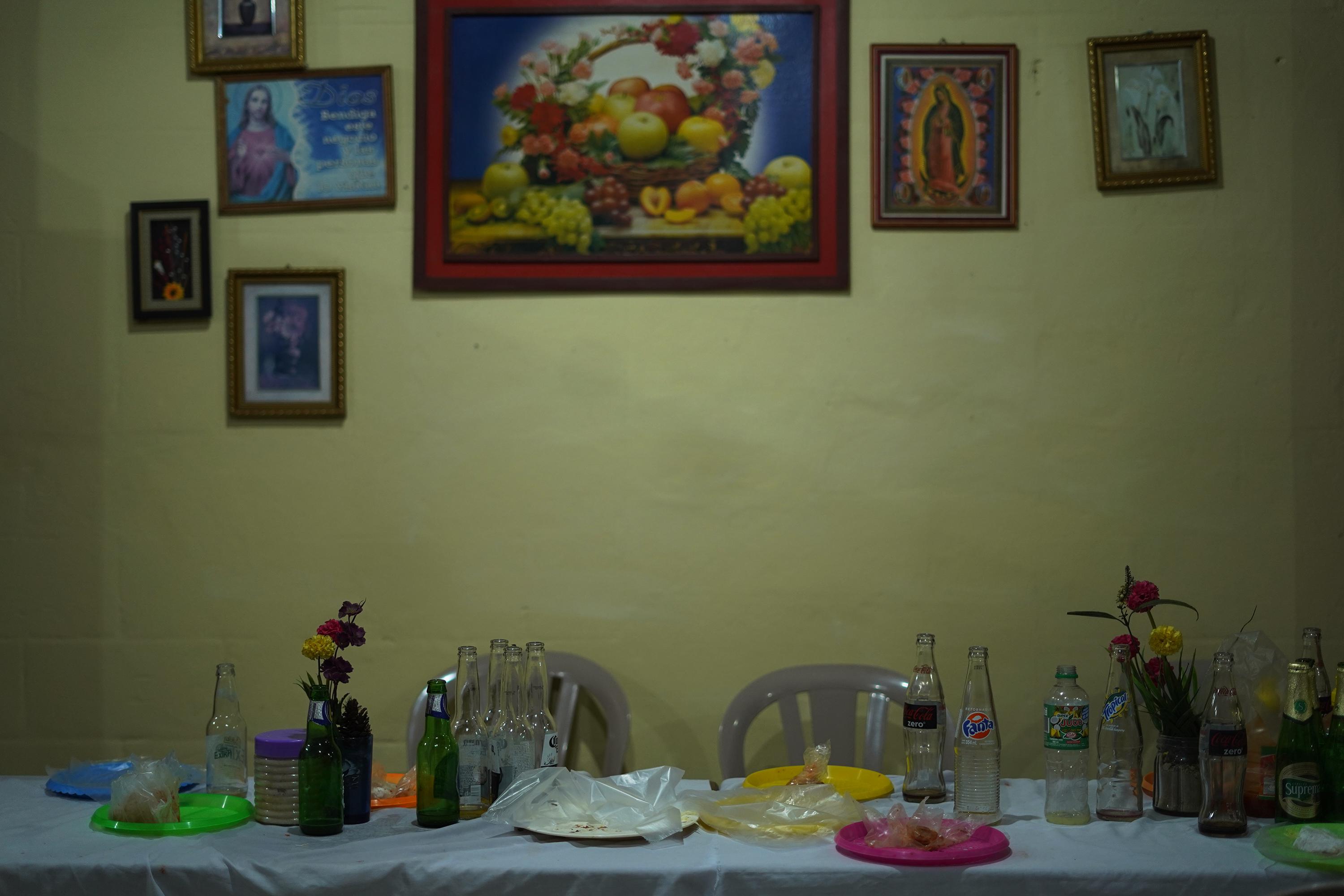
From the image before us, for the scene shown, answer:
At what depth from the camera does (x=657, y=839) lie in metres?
1.69

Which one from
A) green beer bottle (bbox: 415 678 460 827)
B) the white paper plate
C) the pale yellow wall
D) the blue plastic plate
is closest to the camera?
the white paper plate

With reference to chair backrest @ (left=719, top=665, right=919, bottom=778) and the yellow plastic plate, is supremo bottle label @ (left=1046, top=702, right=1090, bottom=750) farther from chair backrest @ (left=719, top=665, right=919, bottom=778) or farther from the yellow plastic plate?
chair backrest @ (left=719, top=665, right=919, bottom=778)

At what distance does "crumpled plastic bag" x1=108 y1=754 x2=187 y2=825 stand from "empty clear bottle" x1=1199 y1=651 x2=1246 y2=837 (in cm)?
158

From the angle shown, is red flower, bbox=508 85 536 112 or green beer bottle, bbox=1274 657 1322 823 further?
red flower, bbox=508 85 536 112

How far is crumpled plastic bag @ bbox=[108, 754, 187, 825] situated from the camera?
1764 millimetres

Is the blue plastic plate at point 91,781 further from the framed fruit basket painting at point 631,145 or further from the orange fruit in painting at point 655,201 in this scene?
the orange fruit in painting at point 655,201

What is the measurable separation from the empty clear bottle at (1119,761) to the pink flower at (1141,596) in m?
0.14

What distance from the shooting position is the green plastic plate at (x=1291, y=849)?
155cm

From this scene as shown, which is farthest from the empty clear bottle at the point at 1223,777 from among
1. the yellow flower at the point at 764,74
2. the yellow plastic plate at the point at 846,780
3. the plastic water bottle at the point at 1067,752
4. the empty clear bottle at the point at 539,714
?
the yellow flower at the point at 764,74

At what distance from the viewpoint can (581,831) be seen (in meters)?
1.70

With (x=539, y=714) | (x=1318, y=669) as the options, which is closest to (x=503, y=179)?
(x=539, y=714)

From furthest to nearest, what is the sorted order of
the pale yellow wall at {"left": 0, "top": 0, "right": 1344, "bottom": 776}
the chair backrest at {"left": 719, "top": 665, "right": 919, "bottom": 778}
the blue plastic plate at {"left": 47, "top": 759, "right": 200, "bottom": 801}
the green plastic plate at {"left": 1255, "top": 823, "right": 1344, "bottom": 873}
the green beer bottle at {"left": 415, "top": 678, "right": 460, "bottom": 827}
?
1. the pale yellow wall at {"left": 0, "top": 0, "right": 1344, "bottom": 776}
2. the chair backrest at {"left": 719, "top": 665, "right": 919, "bottom": 778}
3. the blue plastic plate at {"left": 47, "top": 759, "right": 200, "bottom": 801}
4. the green beer bottle at {"left": 415, "top": 678, "right": 460, "bottom": 827}
5. the green plastic plate at {"left": 1255, "top": 823, "right": 1344, "bottom": 873}

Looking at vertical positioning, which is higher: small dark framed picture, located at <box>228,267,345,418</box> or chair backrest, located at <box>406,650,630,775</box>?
small dark framed picture, located at <box>228,267,345,418</box>

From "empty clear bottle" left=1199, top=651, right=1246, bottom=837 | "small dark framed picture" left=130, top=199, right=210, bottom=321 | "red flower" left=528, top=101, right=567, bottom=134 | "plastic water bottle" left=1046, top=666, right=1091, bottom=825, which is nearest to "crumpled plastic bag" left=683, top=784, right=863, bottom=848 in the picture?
"plastic water bottle" left=1046, top=666, right=1091, bottom=825
